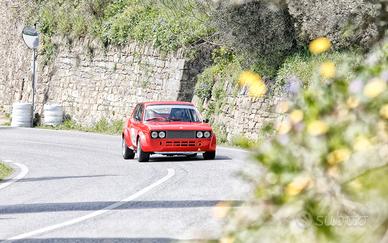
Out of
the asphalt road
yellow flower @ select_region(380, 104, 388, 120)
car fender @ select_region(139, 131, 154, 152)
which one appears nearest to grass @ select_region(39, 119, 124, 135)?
the asphalt road

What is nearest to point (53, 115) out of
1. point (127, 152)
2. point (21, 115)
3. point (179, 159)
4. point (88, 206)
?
point (21, 115)

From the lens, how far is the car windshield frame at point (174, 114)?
79.1 ft

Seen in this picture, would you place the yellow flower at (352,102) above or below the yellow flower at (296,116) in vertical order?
above

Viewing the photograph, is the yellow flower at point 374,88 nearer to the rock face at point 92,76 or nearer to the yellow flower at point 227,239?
the yellow flower at point 227,239

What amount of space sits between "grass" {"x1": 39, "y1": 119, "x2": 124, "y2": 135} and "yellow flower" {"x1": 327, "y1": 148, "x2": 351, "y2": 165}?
102 ft

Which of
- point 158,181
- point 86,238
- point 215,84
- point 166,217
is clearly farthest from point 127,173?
point 215,84

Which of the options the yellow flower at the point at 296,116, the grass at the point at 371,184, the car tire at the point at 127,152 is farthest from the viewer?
the car tire at the point at 127,152

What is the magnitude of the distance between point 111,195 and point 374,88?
11.5m

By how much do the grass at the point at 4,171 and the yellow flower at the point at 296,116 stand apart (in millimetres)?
15237

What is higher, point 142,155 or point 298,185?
point 298,185

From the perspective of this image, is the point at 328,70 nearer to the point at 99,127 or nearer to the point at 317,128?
the point at 317,128

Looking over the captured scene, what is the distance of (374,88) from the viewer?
198 inches

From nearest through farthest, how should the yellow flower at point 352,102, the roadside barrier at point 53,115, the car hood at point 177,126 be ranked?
the yellow flower at point 352,102 → the car hood at point 177,126 → the roadside barrier at point 53,115

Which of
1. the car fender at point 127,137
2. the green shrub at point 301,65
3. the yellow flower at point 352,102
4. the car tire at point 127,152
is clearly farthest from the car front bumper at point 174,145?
the yellow flower at point 352,102
